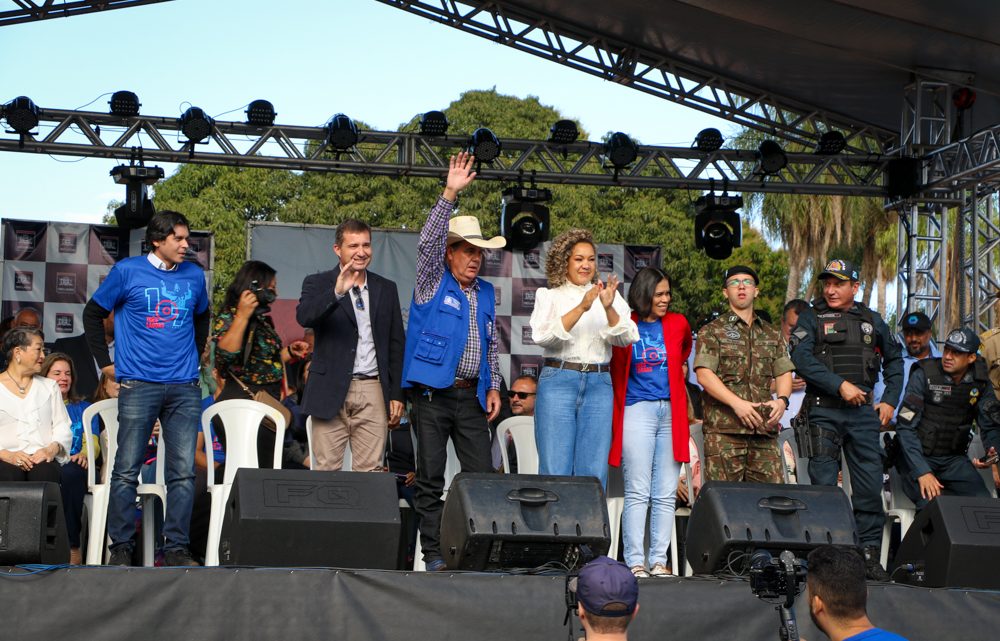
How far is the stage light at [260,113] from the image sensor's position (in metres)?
10.3

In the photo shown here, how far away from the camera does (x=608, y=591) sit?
10.6 feet

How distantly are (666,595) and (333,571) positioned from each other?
1272 millimetres

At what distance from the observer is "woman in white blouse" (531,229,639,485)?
17.4 feet

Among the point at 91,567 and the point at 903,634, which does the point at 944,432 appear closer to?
the point at 903,634

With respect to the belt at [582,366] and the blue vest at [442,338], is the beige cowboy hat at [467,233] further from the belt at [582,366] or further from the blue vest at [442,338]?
the belt at [582,366]

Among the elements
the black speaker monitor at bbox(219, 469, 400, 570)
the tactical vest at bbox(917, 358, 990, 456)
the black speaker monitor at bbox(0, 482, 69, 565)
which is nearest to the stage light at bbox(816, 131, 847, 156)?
the tactical vest at bbox(917, 358, 990, 456)

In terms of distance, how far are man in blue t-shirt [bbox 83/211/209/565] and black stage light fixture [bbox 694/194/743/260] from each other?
648cm

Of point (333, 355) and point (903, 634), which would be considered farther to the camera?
point (333, 355)

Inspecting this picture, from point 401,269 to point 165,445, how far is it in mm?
5586

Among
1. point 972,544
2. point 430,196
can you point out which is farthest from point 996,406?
point 430,196

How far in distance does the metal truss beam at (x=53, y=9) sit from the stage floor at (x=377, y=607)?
22.1ft

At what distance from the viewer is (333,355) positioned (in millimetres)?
5410

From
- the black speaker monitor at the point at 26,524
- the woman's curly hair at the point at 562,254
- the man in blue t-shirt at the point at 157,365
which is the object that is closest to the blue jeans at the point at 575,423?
the woman's curly hair at the point at 562,254

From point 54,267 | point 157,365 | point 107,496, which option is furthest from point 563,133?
point 107,496
